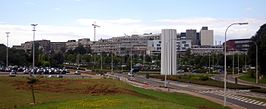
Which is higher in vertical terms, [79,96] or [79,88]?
[79,88]

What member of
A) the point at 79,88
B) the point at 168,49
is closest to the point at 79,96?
the point at 79,88

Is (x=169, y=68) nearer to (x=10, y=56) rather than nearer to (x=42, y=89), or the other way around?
(x=10, y=56)

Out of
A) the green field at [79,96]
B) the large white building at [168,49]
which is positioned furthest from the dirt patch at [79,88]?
the large white building at [168,49]

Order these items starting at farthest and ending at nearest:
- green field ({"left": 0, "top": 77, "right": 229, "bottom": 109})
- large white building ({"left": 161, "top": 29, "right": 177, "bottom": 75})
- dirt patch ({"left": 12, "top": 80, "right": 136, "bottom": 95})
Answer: large white building ({"left": 161, "top": 29, "right": 177, "bottom": 75})
dirt patch ({"left": 12, "top": 80, "right": 136, "bottom": 95})
green field ({"left": 0, "top": 77, "right": 229, "bottom": 109})

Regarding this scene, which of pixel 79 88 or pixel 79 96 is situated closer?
pixel 79 96

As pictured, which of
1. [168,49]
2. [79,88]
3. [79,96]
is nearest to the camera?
[79,96]

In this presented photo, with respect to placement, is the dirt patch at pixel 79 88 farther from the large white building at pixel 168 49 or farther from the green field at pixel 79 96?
the large white building at pixel 168 49

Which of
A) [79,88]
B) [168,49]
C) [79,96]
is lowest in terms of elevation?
[79,96]

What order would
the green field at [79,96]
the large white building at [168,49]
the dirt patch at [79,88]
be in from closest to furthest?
the green field at [79,96] → the dirt patch at [79,88] → the large white building at [168,49]

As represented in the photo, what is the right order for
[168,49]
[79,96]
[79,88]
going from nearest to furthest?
1. [79,96]
2. [79,88]
3. [168,49]

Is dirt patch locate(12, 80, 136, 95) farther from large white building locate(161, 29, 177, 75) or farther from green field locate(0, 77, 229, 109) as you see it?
large white building locate(161, 29, 177, 75)

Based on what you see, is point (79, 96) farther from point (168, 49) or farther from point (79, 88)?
point (168, 49)

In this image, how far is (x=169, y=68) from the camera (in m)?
111

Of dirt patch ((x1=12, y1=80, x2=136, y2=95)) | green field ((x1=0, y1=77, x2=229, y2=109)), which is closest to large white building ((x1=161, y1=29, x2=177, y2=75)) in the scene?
green field ((x1=0, y1=77, x2=229, y2=109))
